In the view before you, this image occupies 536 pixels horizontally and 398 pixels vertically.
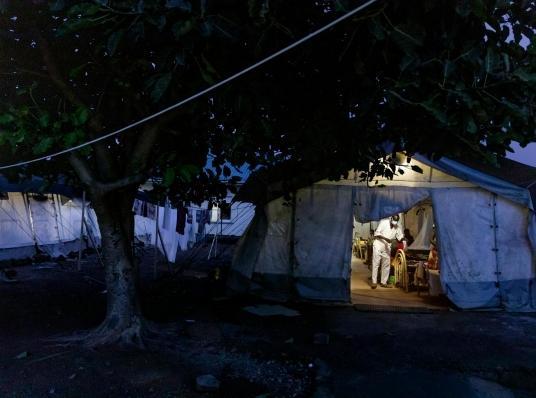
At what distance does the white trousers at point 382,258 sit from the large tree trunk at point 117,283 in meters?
6.92

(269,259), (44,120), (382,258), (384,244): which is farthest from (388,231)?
(44,120)

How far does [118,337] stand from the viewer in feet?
20.6

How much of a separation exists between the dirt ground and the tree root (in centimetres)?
11

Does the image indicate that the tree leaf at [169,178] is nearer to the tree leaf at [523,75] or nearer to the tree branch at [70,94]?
the tree branch at [70,94]

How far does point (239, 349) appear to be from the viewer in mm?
6496

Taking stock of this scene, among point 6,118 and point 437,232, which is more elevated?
point 6,118

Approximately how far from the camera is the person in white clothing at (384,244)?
38.8ft

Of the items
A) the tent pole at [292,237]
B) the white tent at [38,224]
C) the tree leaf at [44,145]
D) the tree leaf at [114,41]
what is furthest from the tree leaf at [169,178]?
the white tent at [38,224]

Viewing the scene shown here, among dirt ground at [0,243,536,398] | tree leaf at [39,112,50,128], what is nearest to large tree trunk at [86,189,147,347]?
dirt ground at [0,243,536,398]

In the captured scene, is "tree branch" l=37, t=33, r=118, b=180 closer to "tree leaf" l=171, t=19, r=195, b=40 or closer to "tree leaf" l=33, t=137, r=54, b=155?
"tree leaf" l=33, t=137, r=54, b=155

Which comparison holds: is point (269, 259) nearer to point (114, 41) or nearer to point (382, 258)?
point (382, 258)

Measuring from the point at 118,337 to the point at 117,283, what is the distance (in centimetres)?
70

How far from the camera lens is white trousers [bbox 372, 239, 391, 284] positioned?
11.9 metres

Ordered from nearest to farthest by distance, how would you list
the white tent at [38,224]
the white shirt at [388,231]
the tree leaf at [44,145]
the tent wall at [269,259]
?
the tree leaf at [44,145], the tent wall at [269,259], the white shirt at [388,231], the white tent at [38,224]
